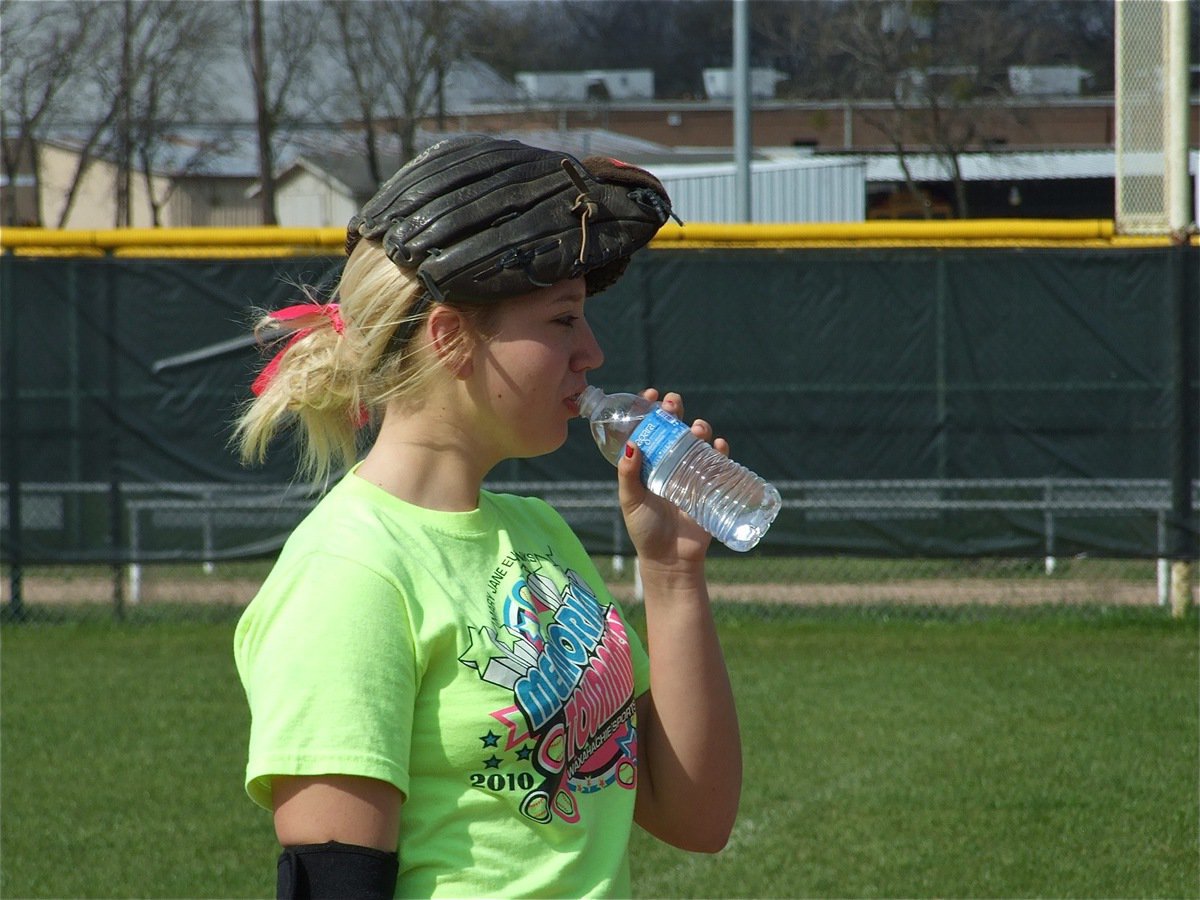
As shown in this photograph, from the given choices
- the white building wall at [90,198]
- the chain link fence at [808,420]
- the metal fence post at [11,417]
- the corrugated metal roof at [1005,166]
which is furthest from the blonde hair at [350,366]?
the white building wall at [90,198]

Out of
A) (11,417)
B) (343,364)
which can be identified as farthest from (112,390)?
(343,364)

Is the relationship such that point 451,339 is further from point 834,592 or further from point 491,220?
point 834,592

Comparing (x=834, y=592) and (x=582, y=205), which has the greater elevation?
(x=582, y=205)

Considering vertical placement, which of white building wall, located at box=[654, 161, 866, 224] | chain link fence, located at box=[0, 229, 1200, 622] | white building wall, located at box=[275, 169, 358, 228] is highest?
white building wall, located at box=[275, 169, 358, 228]

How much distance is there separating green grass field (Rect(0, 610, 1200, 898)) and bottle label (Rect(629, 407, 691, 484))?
3.17m

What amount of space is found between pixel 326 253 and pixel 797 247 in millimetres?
3114

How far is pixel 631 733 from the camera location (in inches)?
86.5

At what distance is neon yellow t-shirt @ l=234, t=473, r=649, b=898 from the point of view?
68.2 inches

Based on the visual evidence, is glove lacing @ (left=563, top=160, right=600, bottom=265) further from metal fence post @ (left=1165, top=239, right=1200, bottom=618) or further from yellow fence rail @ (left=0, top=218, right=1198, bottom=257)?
metal fence post @ (left=1165, top=239, right=1200, bottom=618)

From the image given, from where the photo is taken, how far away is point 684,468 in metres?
2.15

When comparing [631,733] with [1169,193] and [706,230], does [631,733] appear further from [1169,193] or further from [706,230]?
[1169,193]

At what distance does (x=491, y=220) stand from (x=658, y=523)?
1.79 ft

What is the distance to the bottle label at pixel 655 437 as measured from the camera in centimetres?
213

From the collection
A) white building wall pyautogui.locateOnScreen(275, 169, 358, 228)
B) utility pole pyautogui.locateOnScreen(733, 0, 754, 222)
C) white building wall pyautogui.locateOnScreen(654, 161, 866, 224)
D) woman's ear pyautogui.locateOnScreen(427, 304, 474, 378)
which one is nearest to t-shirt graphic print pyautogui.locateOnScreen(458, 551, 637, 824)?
woman's ear pyautogui.locateOnScreen(427, 304, 474, 378)
